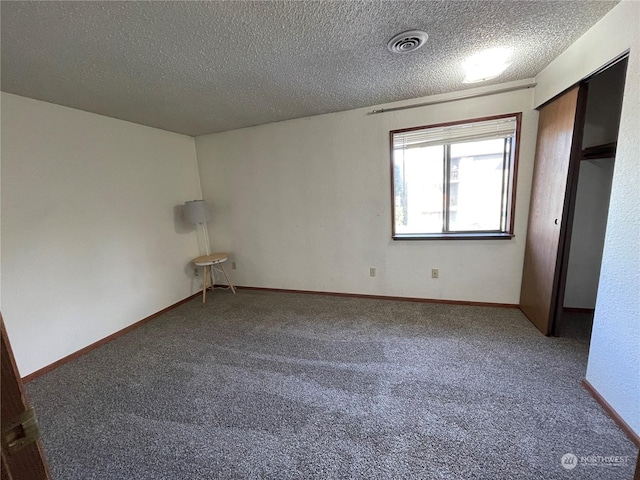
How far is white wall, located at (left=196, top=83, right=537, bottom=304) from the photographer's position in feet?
9.11

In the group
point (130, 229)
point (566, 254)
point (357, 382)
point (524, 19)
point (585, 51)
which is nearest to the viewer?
point (524, 19)

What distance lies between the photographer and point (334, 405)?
67.1 inches

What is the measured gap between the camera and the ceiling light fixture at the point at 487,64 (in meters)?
1.94

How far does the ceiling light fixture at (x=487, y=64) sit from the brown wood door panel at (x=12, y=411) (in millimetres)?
2773

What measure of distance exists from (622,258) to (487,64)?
164 cm

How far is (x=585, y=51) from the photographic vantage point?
175 centimetres

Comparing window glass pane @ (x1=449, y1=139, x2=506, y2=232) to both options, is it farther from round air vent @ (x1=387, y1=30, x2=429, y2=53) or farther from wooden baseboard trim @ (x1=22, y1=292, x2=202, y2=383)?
wooden baseboard trim @ (x1=22, y1=292, x2=202, y2=383)

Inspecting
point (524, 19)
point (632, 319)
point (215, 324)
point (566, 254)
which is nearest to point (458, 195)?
point (566, 254)

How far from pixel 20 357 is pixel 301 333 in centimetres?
231

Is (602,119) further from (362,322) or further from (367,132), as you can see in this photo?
(362,322)

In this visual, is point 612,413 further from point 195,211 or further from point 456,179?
point 195,211

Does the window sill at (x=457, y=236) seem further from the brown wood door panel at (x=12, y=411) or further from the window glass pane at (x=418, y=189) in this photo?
the brown wood door panel at (x=12, y=411)

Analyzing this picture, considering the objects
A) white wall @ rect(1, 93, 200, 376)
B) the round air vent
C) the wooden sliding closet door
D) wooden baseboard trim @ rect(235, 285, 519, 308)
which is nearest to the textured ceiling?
the round air vent

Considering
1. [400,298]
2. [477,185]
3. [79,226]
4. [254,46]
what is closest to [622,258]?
[477,185]
